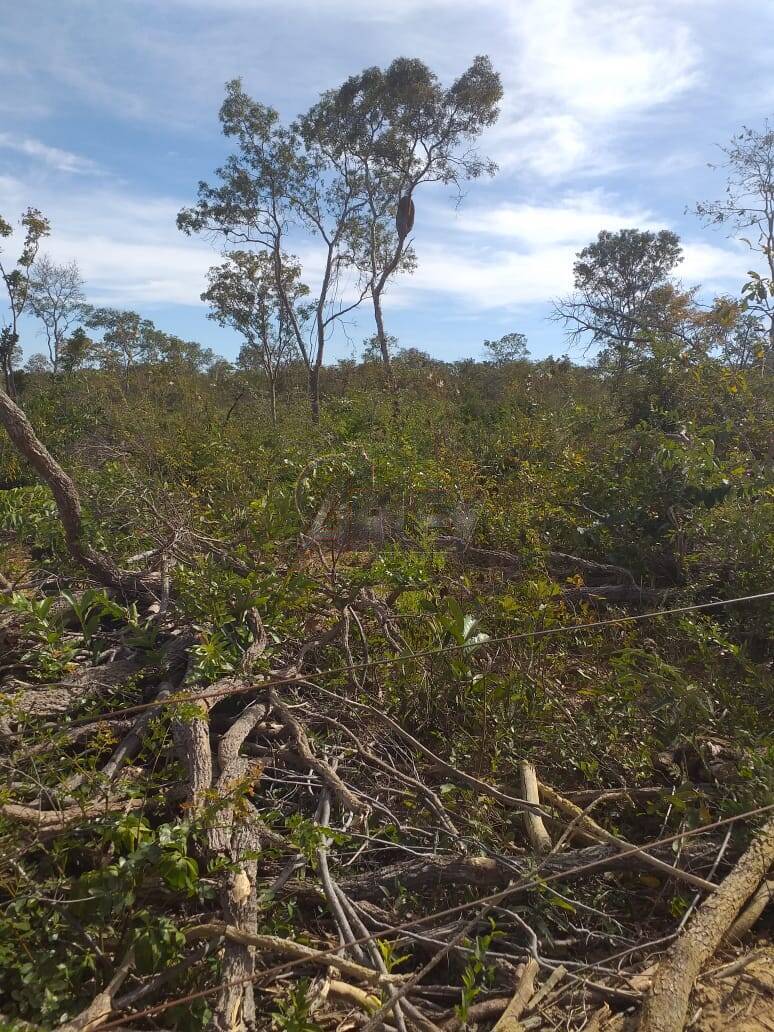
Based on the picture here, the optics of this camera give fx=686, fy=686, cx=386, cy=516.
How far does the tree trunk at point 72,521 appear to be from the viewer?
3104 mm

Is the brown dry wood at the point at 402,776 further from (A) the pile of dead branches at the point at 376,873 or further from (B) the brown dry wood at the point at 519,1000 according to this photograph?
(B) the brown dry wood at the point at 519,1000

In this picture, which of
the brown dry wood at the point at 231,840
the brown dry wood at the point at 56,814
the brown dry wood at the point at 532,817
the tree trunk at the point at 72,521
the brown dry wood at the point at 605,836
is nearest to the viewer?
the brown dry wood at the point at 231,840

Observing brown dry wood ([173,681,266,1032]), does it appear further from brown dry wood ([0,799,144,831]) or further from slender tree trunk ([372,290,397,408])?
slender tree trunk ([372,290,397,408])

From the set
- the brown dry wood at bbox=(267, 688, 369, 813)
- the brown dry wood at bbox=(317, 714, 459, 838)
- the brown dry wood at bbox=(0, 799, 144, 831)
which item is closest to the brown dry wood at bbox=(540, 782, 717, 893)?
the brown dry wood at bbox=(317, 714, 459, 838)

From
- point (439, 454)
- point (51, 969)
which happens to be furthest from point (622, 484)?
point (51, 969)

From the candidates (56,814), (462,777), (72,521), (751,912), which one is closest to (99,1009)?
(56,814)

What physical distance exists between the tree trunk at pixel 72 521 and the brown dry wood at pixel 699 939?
97.1 inches

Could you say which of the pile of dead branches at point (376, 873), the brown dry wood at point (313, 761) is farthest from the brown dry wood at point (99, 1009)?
the brown dry wood at point (313, 761)

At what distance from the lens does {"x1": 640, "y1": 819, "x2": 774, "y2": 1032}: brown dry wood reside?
1.53 metres

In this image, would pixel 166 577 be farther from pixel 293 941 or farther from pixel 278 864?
pixel 293 941

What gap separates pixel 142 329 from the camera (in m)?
25.1

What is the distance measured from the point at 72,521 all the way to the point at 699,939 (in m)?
2.90

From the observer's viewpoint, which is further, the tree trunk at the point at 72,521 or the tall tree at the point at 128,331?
the tall tree at the point at 128,331

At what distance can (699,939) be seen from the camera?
1.72 metres
